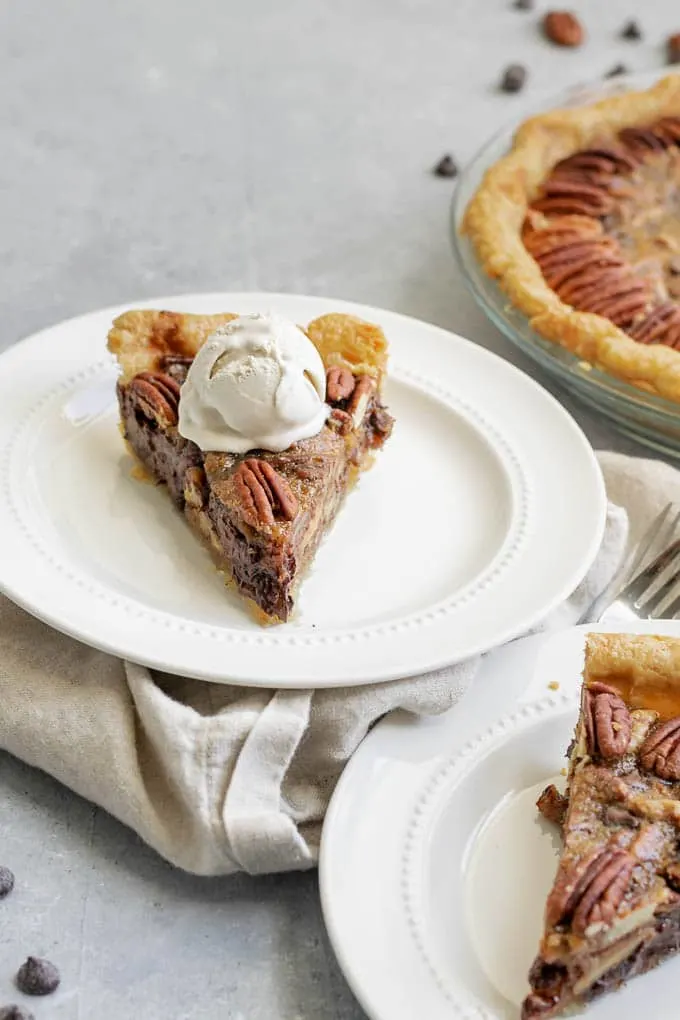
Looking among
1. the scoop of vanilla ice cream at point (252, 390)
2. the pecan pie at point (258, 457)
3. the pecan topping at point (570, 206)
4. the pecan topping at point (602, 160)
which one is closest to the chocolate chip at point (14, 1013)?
the pecan pie at point (258, 457)

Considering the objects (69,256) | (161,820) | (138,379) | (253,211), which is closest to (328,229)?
(253,211)

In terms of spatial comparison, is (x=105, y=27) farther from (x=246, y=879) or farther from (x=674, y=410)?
(x=246, y=879)

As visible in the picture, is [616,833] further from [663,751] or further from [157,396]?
[157,396]

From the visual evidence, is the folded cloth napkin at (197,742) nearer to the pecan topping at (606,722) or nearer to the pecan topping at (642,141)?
the pecan topping at (606,722)

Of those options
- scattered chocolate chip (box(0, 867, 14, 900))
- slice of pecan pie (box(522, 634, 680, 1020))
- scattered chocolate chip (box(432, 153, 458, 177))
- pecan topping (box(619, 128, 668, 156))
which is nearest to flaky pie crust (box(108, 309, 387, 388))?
slice of pecan pie (box(522, 634, 680, 1020))

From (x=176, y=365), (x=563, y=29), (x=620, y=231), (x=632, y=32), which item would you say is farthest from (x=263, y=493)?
(x=632, y=32)

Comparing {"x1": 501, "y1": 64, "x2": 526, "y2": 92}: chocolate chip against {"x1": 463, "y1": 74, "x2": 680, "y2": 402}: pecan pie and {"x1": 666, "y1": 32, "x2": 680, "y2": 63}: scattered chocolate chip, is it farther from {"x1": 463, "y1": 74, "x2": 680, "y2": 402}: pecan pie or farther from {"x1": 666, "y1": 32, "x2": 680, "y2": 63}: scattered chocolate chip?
{"x1": 463, "y1": 74, "x2": 680, "y2": 402}: pecan pie
